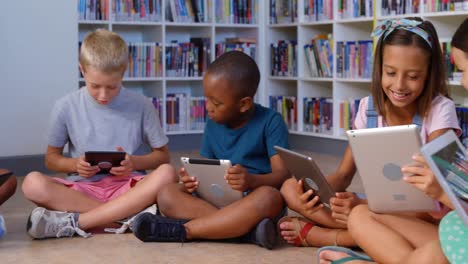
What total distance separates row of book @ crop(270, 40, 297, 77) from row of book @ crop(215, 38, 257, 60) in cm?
13

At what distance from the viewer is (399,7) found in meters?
4.48

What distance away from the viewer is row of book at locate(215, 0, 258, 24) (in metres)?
5.47

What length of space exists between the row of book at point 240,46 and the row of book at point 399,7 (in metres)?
1.17

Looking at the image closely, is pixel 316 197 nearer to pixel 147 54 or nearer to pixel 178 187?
pixel 178 187

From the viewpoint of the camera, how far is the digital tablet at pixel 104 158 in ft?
8.44

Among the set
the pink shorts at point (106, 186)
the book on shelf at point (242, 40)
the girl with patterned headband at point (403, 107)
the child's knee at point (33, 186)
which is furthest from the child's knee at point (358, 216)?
the book on shelf at point (242, 40)

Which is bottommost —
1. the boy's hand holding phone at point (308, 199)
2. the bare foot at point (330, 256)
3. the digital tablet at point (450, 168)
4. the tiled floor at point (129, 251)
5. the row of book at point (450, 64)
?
the tiled floor at point (129, 251)

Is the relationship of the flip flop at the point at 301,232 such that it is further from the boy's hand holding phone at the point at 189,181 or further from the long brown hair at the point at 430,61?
the long brown hair at the point at 430,61

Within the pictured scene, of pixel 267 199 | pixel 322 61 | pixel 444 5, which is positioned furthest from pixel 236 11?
pixel 267 199

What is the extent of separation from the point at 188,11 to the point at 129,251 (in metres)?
3.19

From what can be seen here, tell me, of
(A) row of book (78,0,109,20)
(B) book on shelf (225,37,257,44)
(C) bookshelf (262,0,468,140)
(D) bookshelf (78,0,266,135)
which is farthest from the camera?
(B) book on shelf (225,37,257,44)

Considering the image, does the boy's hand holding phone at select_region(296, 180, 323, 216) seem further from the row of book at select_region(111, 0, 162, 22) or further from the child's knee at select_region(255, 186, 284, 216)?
the row of book at select_region(111, 0, 162, 22)

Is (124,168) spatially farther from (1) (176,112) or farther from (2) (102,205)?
(1) (176,112)

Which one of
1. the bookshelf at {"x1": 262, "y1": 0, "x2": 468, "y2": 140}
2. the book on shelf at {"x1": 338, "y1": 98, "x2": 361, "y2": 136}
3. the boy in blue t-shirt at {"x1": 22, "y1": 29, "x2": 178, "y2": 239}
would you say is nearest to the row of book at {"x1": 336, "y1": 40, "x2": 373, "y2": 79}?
the bookshelf at {"x1": 262, "y1": 0, "x2": 468, "y2": 140}
